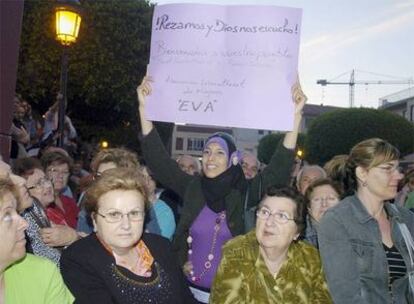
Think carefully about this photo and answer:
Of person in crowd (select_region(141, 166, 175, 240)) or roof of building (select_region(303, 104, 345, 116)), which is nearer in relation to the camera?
person in crowd (select_region(141, 166, 175, 240))

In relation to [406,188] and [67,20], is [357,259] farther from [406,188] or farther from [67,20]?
[67,20]

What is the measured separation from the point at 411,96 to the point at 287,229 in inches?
2409

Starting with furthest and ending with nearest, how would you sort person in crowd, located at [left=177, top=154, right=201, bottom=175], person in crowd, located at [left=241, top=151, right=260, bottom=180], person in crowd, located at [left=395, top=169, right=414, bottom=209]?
person in crowd, located at [left=395, top=169, right=414, bottom=209] → person in crowd, located at [left=241, top=151, right=260, bottom=180] → person in crowd, located at [left=177, top=154, right=201, bottom=175]

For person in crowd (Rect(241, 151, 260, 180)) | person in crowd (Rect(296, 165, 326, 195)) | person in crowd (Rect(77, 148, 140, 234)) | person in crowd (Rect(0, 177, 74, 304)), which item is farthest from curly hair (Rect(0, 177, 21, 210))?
person in crowd (Rect(241, 151, 260, 180))

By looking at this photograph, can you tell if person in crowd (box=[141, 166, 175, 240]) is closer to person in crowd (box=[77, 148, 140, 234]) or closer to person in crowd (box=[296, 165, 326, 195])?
person in crowd (box=[77, 148, 140, 234])

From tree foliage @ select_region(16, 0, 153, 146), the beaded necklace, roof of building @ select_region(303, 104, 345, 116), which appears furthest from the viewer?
roof of building @ select_region(303, 104, 345, 116)

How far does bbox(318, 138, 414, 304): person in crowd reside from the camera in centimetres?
348

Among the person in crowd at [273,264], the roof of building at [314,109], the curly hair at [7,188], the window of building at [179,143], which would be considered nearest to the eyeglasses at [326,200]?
the person in crowd at [273,264]

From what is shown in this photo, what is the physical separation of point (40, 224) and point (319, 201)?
2261 millimetres

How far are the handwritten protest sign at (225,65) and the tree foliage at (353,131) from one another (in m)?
38.3

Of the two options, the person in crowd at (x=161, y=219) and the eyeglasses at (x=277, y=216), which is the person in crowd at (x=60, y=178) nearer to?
the person in crowd at (x=161, y=219)

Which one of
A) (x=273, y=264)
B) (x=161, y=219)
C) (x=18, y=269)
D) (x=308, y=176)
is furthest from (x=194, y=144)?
(x=18, y=269)

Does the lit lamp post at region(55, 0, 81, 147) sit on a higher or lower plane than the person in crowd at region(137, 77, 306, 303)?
Result: higher

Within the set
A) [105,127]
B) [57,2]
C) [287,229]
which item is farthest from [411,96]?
[287,229]
